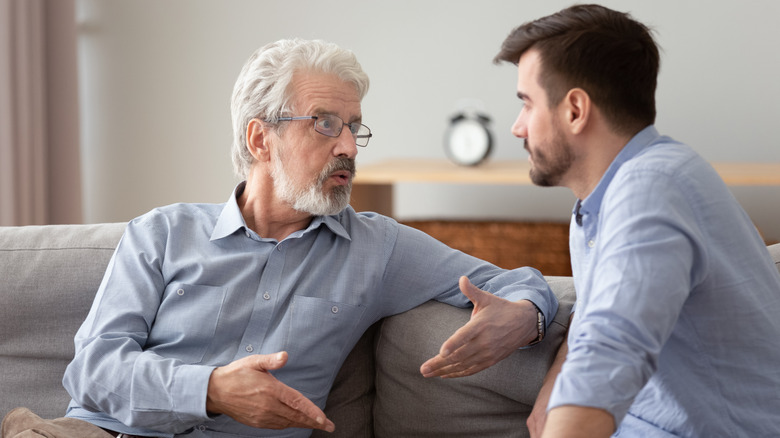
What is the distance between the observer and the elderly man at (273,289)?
1432mm

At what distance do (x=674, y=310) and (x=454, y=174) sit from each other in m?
2.13

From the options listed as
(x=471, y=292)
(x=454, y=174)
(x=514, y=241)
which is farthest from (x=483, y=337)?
(x=514, y=241)

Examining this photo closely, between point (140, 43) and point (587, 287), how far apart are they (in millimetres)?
3329

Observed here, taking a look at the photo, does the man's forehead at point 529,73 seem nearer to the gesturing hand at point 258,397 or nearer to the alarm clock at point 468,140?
the gesturing hand at point 258,397

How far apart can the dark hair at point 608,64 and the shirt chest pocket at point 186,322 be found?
769 mm

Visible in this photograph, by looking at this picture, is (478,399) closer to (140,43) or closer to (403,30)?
(403,30)

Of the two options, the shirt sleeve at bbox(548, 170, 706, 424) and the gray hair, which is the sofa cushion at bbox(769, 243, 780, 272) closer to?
the shirt sleeve at bbox(548, 170, 706, 424)

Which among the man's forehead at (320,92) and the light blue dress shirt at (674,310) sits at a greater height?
the man's forehead at (320,92)

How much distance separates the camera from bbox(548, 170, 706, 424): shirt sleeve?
97cm

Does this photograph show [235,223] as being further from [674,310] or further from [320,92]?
[674,310]

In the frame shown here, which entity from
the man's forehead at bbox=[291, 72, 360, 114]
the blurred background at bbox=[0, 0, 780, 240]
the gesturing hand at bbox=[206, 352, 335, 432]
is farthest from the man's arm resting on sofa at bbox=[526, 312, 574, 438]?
the blurred background at bbox=[0, 0, 780, 240]

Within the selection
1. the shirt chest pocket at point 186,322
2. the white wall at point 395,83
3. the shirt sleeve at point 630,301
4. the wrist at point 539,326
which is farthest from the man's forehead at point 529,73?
the white wall at point 395,83

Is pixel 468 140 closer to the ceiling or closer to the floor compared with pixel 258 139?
closer to the floor

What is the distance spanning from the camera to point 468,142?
3.31m
